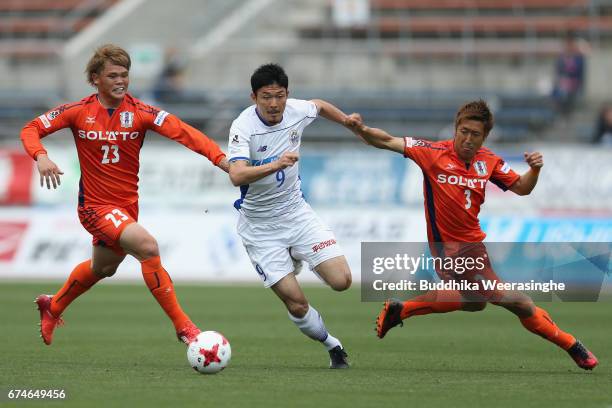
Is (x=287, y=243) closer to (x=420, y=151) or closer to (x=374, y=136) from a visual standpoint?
(x=374, y=136)

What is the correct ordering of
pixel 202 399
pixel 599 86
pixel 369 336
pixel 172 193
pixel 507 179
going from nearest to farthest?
pixel 202 399 → pixel 507 179 → pixel 369 336 → pixel 172 193 → pixel 599 86

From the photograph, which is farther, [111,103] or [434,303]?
[111,103]

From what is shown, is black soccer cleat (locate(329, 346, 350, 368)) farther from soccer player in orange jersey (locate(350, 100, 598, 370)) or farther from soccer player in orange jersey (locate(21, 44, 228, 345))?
soccer player in orange jersey (locate(21, 44, 228, 345))

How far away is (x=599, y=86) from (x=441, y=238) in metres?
16.7

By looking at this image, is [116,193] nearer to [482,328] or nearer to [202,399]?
[202,399]

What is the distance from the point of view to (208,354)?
888 centimetres

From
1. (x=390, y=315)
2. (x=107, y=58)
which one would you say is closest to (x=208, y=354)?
(x=390, y=315)

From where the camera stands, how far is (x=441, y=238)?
32.6ft

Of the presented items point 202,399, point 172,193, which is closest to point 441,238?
point 202,399

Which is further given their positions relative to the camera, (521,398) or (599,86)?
(599,86)

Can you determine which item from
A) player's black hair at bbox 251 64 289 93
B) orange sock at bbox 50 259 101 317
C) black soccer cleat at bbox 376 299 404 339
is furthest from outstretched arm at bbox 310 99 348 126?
orange sock at bbox 50 259 101 317

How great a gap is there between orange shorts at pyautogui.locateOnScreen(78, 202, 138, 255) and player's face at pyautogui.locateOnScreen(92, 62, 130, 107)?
97 cm

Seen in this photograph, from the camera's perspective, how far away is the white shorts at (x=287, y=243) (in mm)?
10016

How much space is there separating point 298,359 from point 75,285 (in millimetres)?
2164
